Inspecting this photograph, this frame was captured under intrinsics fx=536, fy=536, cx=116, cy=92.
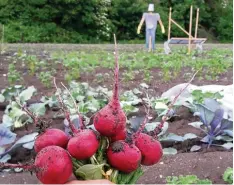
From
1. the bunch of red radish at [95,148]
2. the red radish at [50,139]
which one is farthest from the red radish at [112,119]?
the red radish at [50,139]

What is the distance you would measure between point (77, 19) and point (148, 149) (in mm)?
18909

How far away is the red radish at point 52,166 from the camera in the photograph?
137cm

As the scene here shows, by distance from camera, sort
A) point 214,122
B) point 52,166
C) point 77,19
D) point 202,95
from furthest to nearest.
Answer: point 77,19 < point 202,95 < point 214,122 < point 52,166

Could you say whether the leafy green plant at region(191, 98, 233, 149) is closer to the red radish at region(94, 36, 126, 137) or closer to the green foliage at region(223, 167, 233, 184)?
the green foliage at region(223, 167, 233, 184)

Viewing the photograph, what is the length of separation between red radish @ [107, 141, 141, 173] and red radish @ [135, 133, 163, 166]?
5 centimetres

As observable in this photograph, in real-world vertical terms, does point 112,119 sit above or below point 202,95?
above

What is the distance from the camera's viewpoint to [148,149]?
1.51 meters

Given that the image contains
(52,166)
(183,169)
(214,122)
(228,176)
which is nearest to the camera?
(52,166)

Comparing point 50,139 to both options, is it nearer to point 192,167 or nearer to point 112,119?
point 112,119

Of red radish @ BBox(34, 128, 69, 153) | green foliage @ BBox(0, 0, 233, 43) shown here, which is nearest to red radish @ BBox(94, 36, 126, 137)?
red radish @ BBox(34, 128, 69, 153)

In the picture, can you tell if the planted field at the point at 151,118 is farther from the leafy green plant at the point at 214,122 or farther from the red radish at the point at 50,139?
the red radish at the point at 50,139

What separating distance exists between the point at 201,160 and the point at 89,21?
16.8 m

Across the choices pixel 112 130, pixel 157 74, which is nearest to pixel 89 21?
pixel 157 74

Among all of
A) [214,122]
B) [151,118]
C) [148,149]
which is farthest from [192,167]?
[148,149]
